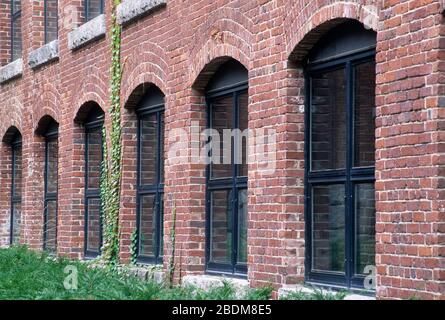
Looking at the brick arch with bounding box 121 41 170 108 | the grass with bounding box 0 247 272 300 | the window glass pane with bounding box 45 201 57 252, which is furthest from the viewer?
the window glass pane with bounding box 45 201 57 252

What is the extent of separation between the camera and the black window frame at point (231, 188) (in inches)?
455

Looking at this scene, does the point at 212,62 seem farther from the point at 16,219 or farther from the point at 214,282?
the point at 16,219

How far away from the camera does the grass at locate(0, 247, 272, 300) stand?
981 centimetres

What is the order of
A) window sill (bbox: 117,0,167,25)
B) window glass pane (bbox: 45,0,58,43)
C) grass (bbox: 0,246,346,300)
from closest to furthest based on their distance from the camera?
grass (bbox: 0,246,346,300) < window sill (bbox: 117,0,167,25) < window glass pane (bbox: 45,0,58,43)

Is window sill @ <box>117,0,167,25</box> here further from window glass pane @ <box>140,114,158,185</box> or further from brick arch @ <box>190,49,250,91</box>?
brick arch @ <box>190,49,250,91</box>

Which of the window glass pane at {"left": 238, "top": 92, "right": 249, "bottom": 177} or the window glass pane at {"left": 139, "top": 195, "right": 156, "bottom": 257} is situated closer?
the window glass pane at {"left": 238, "top": 92, "right": 249, "bottom": 177}

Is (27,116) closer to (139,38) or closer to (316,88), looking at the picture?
(139,38)

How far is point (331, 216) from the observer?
9898 mm

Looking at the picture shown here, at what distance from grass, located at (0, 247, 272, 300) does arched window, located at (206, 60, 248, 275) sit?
774 mm

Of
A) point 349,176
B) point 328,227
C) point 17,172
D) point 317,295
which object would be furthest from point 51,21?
point 317,295

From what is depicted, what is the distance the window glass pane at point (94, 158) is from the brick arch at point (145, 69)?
68.1 inches

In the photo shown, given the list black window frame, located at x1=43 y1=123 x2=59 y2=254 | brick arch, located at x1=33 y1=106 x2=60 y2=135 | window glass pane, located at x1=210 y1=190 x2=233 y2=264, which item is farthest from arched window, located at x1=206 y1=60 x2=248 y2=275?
black window frame, located at x1=43 y1=123 x2=59 y2=254

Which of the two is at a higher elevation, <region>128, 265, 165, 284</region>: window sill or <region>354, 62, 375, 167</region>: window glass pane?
<region>354, 62, 375, 167</region>: window glass pane

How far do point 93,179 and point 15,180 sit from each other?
4746mm
